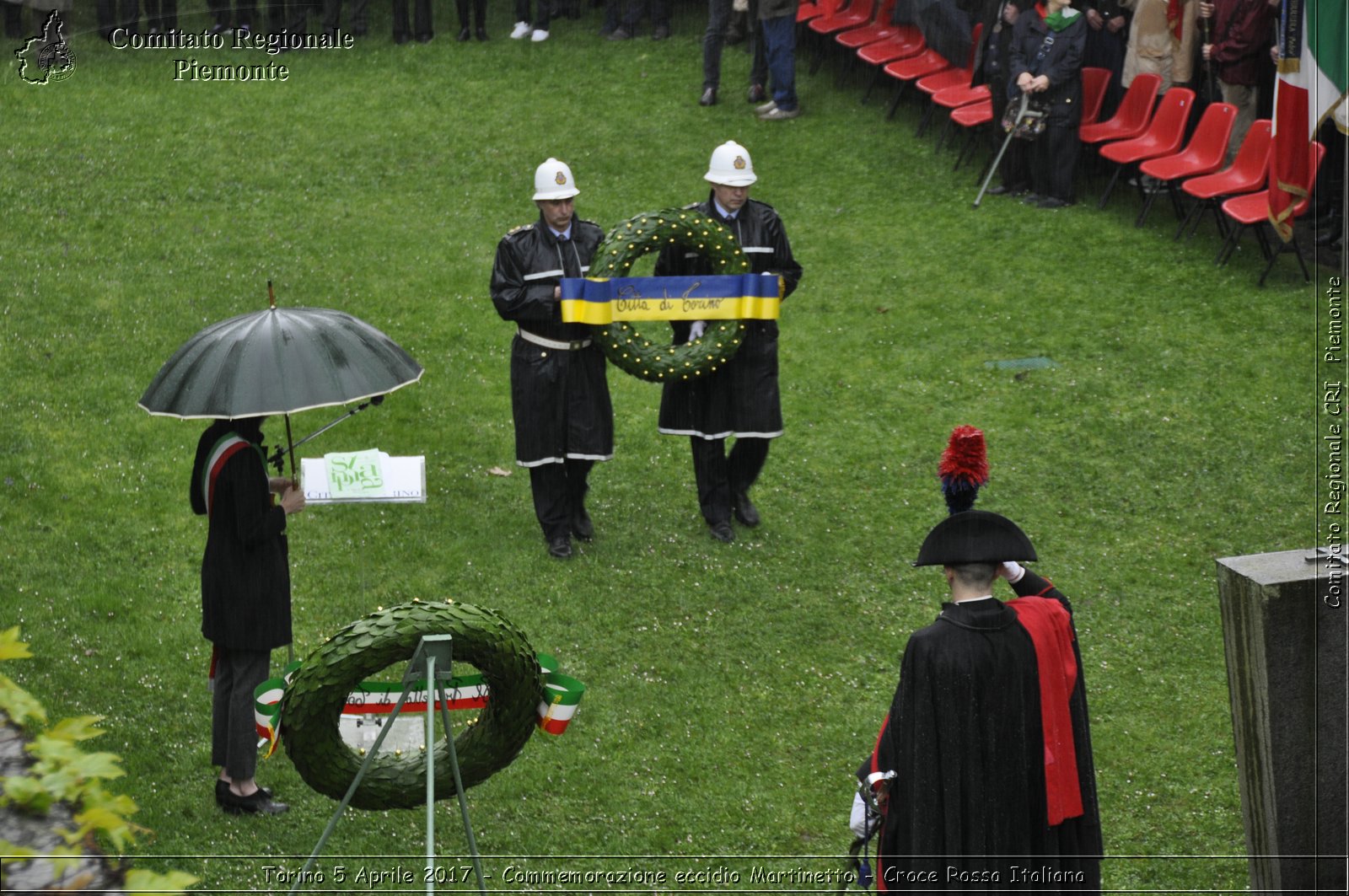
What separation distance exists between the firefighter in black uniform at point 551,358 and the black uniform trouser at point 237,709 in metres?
2.78

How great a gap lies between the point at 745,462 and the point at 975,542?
454 centimetres

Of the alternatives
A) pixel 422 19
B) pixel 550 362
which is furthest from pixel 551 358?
pixel 422 19

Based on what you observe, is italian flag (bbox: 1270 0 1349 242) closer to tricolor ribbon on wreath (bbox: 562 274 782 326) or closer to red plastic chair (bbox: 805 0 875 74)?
tricolor ribbon on wreath (bbox: 562 274 782 326)

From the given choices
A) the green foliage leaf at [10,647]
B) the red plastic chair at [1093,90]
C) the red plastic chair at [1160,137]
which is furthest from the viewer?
the red plastic chair at [1093,90]

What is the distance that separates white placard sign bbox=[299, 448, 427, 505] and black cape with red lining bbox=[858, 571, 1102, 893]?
12.5 feet

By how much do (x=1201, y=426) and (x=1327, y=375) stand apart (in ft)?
4.39

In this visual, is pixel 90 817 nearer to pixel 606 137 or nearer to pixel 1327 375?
pixel 1327 375

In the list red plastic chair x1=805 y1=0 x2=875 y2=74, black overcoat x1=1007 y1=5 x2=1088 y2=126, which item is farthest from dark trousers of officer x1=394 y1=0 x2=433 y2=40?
black overcoat x1=1007 y1=5 x2=1088 y2=126

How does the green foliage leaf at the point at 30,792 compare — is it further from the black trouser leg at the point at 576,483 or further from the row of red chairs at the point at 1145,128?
the row of red chairs at the point at 1145,128

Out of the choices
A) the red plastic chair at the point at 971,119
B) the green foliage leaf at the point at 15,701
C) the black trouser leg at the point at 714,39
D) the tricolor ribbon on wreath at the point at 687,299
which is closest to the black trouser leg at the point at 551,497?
the tricolor ribbon on wreath at the point at 687,299

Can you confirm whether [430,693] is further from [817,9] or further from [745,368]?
[817,9]

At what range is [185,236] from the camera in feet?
46.1

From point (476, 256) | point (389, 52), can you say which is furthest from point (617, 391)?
point (389, 52)

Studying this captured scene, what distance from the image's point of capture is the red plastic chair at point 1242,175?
1282cm
